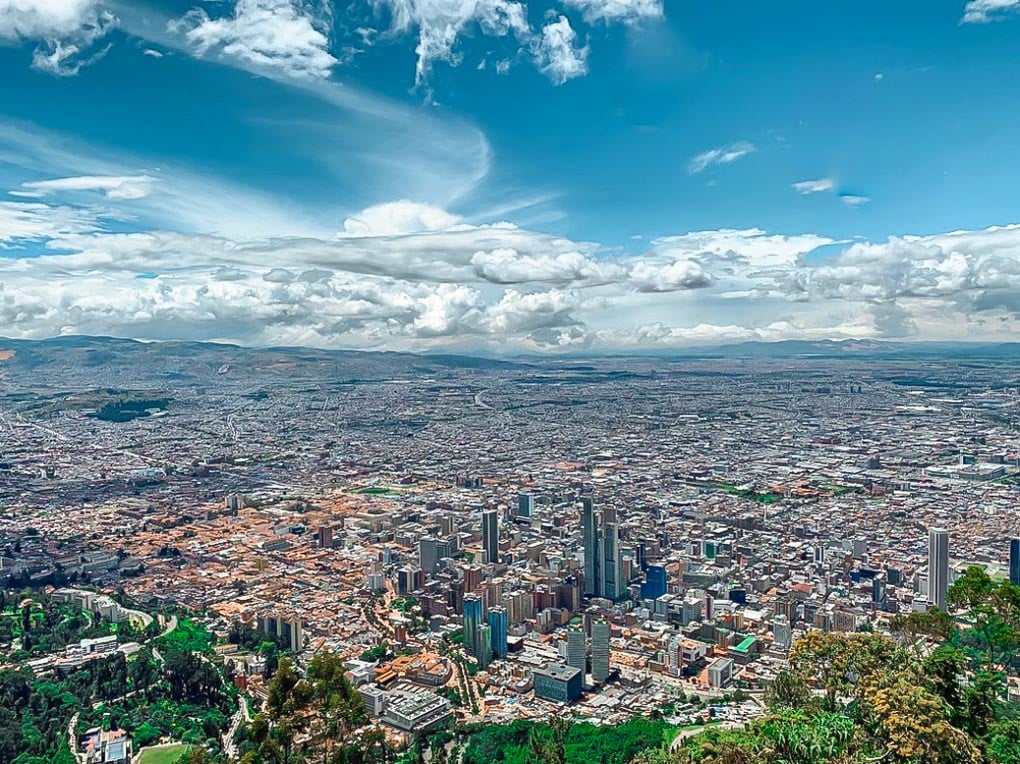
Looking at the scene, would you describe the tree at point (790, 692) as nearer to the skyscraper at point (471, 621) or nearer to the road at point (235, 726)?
the road at point (235, 726)

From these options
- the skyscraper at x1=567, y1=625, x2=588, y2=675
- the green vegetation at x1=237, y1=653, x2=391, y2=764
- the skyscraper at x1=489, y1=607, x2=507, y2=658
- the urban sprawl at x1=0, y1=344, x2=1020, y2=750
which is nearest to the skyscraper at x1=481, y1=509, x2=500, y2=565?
the urban sprawl at x1=0, y1=344, x2=1020, y2=750

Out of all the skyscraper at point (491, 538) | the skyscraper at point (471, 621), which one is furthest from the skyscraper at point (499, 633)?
the skyscraper at point (491, 538)

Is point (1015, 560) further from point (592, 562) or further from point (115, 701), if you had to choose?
point (115, 701)

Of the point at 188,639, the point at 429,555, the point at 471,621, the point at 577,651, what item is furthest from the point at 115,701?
the point at 429,555

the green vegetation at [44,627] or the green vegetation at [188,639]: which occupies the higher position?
the green vegetation at [44,627]

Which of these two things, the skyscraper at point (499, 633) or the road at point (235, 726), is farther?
the skyscraper at point (499, 633)

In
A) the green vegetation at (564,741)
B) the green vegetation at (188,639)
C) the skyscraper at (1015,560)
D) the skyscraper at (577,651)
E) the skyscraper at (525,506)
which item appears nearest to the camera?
the green vegetation at (564,741)
